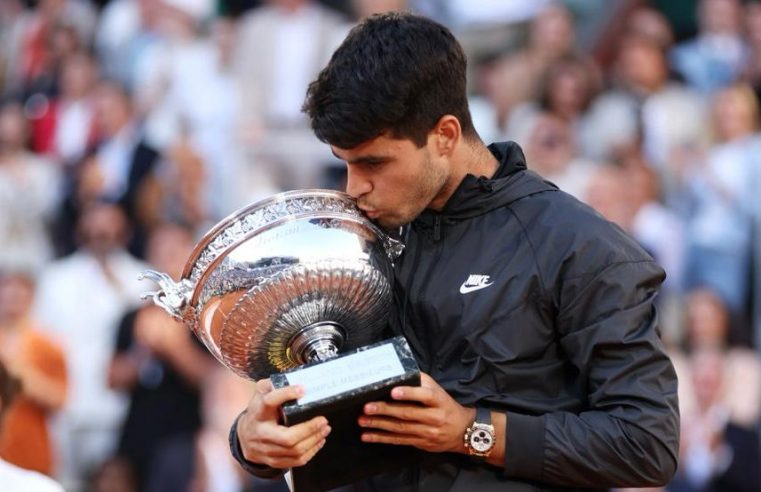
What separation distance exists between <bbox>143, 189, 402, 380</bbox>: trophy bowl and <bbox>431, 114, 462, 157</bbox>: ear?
0.61 ft

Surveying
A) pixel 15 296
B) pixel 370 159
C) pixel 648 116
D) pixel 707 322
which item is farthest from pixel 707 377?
pixel 370 159

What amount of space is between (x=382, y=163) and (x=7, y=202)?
6.03 meters

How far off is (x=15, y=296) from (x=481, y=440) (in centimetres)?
515

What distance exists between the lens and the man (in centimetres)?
229

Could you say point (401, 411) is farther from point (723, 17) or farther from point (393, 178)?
point (723, 17)

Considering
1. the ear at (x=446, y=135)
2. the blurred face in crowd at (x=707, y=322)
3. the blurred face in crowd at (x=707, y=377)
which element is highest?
the ear at (x=446, y=135)

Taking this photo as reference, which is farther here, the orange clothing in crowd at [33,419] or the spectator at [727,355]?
the spectator at [727,355]

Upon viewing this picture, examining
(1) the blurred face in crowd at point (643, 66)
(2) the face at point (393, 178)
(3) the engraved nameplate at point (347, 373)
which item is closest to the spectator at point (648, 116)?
(1) the blurred face in crowd at point (643, 66)

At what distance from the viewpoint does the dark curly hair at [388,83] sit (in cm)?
229

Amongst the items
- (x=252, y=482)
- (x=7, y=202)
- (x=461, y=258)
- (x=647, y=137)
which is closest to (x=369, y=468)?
(x=461, y=258)

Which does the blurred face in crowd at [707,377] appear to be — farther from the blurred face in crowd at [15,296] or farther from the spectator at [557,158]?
the blurred face in crowd at [15,296]

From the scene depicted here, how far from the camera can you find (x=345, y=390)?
2189 mm

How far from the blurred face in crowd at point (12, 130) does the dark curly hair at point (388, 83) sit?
21.0ft

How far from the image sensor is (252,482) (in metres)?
6.28
